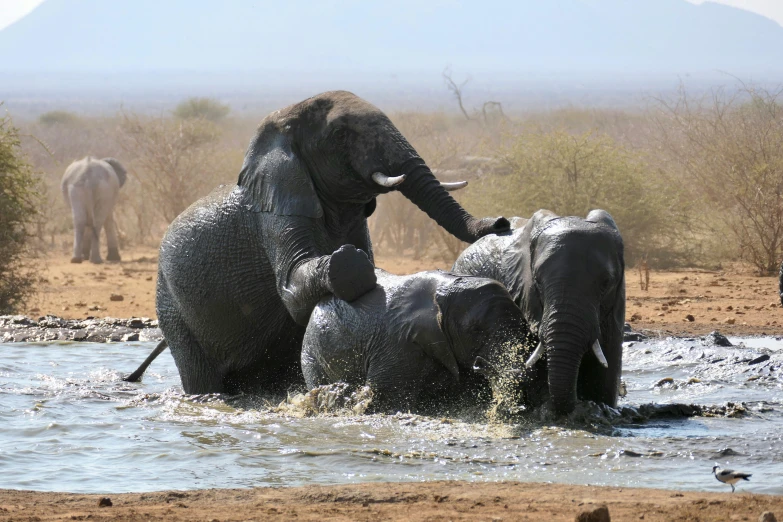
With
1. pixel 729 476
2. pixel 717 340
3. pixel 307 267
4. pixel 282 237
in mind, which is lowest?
pixel 717 340

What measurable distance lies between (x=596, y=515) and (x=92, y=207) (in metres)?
19.6

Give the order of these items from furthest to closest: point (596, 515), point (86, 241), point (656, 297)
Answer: point (86, 241)
point (656, 297)
point (596, 515)

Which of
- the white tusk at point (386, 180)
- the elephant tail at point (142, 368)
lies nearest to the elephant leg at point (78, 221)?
the elephant tail at point (142, 368)

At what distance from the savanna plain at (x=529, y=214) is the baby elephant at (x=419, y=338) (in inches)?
54.4

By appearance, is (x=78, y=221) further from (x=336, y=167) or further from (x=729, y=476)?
(x=729, y=476)

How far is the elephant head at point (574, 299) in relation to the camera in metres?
6.21

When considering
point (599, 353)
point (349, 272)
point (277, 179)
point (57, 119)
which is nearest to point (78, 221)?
point (277, 179)

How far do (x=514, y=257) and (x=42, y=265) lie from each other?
15946 millimetres

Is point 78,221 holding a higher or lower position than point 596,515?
lower

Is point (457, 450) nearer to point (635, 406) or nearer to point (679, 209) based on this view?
point (635, 406)

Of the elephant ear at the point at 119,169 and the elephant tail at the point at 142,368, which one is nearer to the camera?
the elephant tail at the point at 142,368

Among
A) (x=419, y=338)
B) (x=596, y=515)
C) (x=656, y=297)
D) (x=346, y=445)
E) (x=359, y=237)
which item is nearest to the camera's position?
(x=596, y=515)

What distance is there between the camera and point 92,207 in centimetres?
2281

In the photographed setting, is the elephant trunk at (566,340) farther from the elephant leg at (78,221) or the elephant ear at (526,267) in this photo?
the elephant leg at (78,221)
